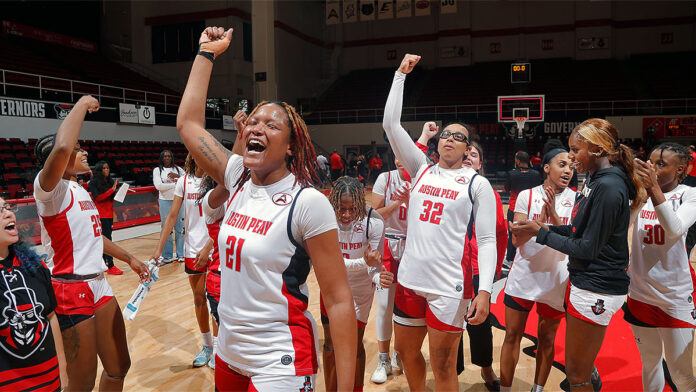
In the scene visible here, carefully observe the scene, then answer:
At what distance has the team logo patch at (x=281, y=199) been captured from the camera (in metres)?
1.62

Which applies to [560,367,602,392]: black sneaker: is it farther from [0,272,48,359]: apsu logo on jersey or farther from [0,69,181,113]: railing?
[0,69,181,113]: railing

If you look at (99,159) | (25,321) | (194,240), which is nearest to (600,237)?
(25,321)

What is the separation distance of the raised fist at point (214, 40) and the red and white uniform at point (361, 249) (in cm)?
148

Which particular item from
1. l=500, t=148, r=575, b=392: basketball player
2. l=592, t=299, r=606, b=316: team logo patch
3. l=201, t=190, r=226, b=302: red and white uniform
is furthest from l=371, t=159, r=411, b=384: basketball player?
l=592, t=299, r=606, b=316: team logo patch

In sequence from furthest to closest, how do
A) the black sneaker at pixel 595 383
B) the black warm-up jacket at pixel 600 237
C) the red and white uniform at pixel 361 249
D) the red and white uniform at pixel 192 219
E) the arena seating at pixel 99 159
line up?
the arena seating at pixel 99 159, the red and white uniform at pixel 192 219, the black sneaker at pixel 595 383, the red and white uniform at pixel 361 249, the black warm-up jacket at pixel 600 237

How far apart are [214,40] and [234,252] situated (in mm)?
932

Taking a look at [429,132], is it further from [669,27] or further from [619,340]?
[669,27]

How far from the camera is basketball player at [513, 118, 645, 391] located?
244 centimetres

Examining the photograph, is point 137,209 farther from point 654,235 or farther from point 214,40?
point 654,235

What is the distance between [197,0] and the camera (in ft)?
68.2

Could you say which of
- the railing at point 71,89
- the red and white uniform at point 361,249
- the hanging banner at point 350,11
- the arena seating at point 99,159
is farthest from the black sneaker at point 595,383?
the hanging banner at point 350,11

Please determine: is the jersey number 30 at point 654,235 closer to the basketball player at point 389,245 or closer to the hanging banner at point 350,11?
the basketball player at point 389,245

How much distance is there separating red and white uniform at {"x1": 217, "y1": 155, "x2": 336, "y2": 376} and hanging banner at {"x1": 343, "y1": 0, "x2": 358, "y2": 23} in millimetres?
18170

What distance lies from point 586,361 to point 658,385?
73 cm
